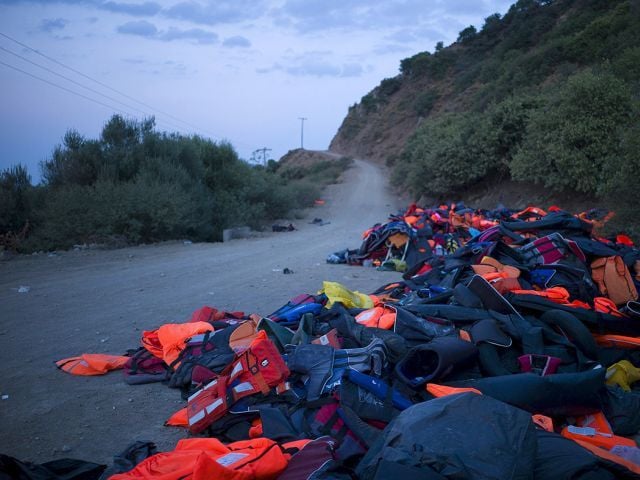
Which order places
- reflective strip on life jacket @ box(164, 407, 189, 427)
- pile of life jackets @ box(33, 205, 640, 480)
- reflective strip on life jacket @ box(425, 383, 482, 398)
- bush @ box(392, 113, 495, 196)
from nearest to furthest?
pile of life jackets @ box(33, 205, 640, 480) → reflective strip on life jacket @ box(425, 383, 482, 398) → reflective strip on life jacket @ box(164, 407, 189, 427) → bush @ box(392, 113, 495, 196)

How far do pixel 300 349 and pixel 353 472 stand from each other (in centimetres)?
134

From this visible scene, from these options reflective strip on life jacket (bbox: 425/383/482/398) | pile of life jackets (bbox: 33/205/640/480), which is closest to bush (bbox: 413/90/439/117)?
pile of life jackets (bbox: 33/205/640/480)

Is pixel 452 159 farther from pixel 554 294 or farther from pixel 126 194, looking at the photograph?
pixel 554 294

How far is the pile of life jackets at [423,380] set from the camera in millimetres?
2293

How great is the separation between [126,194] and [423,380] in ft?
41.2

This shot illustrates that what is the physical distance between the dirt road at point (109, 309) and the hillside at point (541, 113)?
6673mm

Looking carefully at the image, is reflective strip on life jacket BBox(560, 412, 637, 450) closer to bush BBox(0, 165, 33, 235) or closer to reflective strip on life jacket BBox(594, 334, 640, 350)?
reflective strip on life jacket BBox(594, 334, 640, 350)

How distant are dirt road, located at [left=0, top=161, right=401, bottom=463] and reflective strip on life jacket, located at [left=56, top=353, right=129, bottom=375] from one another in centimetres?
8

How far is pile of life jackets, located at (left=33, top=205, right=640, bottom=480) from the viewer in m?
2.29

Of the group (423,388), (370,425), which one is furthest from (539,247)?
(370,425)

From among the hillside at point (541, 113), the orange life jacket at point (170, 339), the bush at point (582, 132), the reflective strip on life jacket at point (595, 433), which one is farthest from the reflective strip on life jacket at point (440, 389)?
the bush at point (582, 132)

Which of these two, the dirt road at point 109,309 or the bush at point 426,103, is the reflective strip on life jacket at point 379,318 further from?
the bush at point 426,103

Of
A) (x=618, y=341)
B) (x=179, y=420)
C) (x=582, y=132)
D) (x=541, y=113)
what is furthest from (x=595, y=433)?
(x=541, y=113)

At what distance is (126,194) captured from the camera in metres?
13.9
